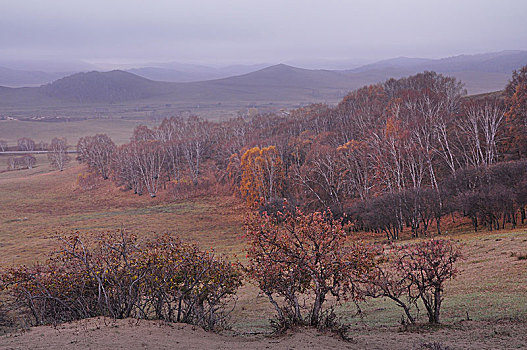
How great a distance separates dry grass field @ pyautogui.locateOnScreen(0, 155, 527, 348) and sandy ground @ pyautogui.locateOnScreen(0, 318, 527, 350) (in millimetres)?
42

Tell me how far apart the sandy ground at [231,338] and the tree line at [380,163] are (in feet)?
96.6

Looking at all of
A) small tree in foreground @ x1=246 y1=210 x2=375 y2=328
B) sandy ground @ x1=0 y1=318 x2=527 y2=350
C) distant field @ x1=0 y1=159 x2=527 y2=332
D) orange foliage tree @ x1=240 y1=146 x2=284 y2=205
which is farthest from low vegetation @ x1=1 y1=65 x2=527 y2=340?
sandy ground @ x1=0 y1=318 x2=527 y2=350

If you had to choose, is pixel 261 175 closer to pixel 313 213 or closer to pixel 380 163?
pixel 380 163

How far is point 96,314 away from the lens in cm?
1856

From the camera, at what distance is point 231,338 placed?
16.3 m

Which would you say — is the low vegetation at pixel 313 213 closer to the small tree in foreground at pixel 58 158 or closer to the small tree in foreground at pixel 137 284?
the small tree in foreground at pixel 137 284

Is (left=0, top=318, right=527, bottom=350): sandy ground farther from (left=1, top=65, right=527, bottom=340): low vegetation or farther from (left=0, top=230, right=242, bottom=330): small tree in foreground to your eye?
(left=0, top=230, right=242, bottom=330): small tree in foreground

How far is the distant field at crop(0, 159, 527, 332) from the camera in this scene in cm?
2039

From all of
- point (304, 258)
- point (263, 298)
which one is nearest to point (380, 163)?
point (263, 298)

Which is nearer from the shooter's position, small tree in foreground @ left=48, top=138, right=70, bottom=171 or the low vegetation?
the low vegetation

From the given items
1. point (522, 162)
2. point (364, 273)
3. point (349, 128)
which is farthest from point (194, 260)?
point (349, 128)

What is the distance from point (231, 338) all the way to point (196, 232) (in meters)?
44.4

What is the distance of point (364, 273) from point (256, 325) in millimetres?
8208

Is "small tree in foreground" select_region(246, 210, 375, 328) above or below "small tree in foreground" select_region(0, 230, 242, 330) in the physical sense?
above
